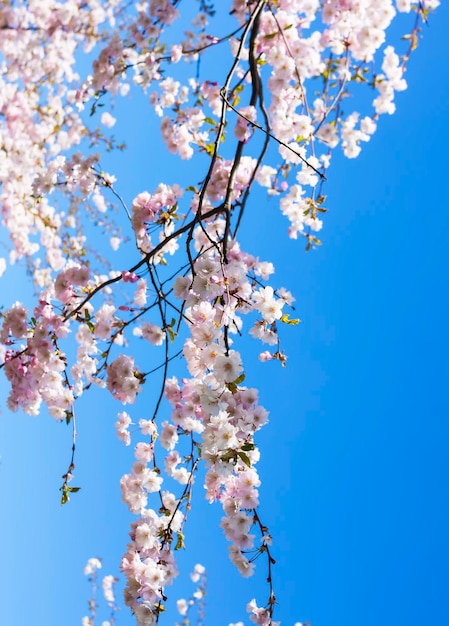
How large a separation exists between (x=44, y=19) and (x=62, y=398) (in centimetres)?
404

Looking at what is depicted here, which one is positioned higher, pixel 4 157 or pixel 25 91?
pixel 25 91

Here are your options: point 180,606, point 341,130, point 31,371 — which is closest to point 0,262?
point 31,371

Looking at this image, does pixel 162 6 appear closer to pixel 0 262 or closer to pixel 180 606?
pixel 0 262

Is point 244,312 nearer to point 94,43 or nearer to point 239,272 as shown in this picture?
point 239,272

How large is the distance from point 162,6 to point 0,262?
2.75 metres

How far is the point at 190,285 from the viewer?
240 cm

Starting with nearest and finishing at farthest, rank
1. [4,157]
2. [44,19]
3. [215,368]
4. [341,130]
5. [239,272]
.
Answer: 1. [215,368]
2. [239,272]
3. [341,130]
4. [44,19]
5. [4,157]

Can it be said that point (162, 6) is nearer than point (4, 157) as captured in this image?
Yes

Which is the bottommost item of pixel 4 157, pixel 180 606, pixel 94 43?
pixel 180 606

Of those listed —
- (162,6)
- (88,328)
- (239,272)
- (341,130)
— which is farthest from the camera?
(341,130)

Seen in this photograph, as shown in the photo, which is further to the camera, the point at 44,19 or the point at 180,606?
the point at 180,606

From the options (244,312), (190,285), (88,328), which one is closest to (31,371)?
(88,328)

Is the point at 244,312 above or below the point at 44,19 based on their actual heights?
below

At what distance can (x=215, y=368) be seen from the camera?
2.03m
